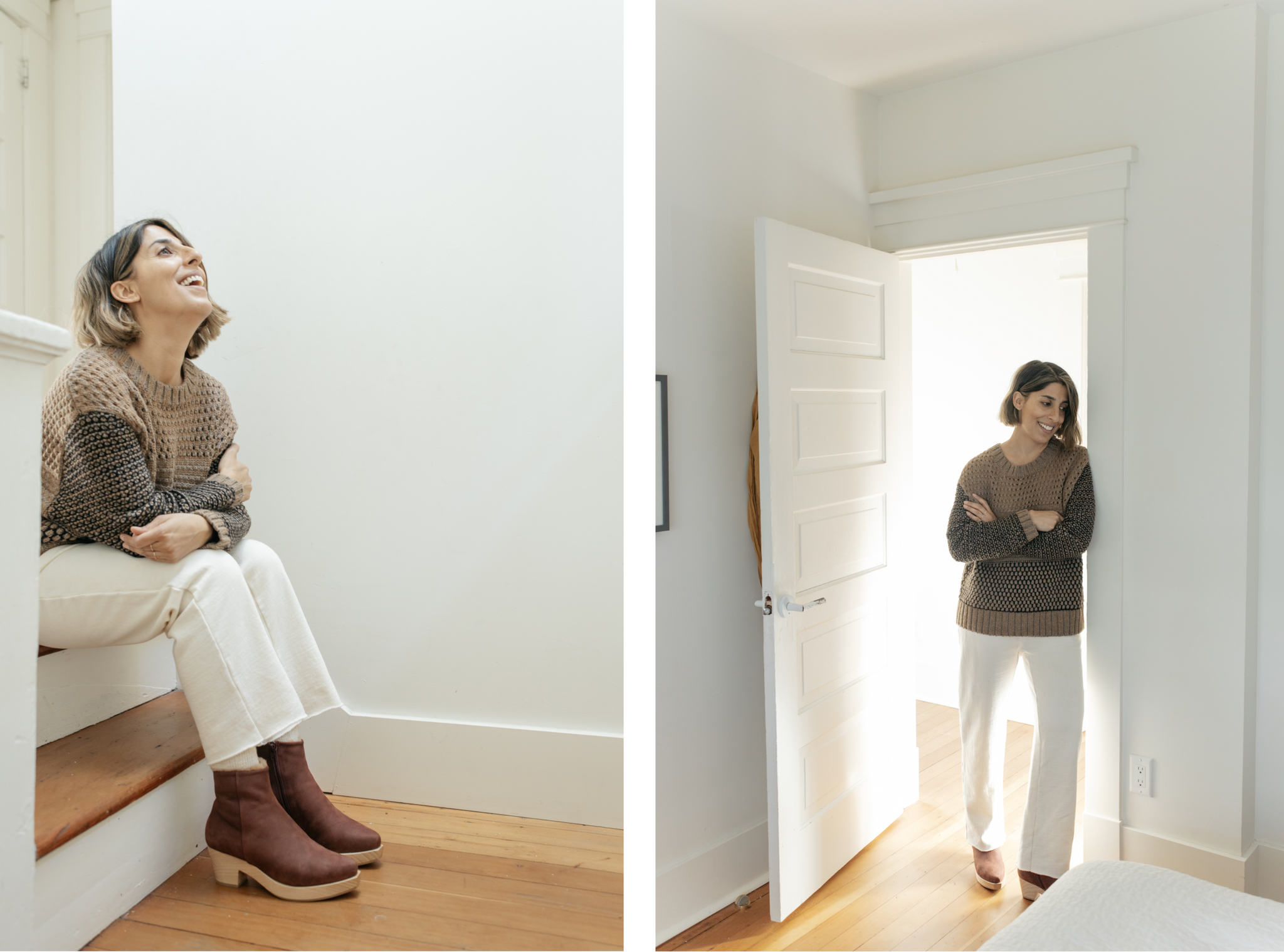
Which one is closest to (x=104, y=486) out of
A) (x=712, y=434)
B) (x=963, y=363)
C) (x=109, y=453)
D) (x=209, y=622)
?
(x=109, y=453)

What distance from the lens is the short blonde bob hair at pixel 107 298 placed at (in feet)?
1.98

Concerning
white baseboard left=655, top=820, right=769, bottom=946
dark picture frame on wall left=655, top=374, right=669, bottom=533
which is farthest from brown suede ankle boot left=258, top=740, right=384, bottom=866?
white baseboard left=655, top=820, right=769, bottom=946

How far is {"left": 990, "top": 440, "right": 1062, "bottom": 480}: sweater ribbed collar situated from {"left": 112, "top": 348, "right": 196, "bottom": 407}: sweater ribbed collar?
6.65 ft

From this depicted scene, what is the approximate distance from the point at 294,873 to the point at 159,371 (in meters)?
0.45

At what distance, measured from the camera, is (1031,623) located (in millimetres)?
2053

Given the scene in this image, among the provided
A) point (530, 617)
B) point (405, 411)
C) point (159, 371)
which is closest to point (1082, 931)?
point (530, 617)

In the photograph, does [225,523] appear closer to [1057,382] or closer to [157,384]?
[157,384]

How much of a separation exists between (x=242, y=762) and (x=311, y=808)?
10 cm

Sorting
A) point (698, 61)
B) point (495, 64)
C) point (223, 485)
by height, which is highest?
point (698, 61)

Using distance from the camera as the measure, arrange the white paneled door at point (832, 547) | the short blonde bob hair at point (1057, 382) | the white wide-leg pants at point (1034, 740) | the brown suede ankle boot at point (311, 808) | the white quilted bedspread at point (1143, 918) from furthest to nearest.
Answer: the short blonde bob hair at point (1057, 382), the white wide-leg pants at point (1034, 740), the white paneled door at point (832, 547), the white quilted bedspread at point (1143, 918), the brown suede ankle boot at point (311, 808)

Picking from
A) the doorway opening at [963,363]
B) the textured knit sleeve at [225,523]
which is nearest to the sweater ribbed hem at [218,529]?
the textured knit sleeve at [225,523]

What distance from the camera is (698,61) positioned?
1826 millimetres

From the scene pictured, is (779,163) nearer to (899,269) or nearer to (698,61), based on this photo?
(698,61)

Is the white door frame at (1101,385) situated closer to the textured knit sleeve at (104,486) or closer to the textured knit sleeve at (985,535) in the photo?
the textured knit sleeve at (985,535)
